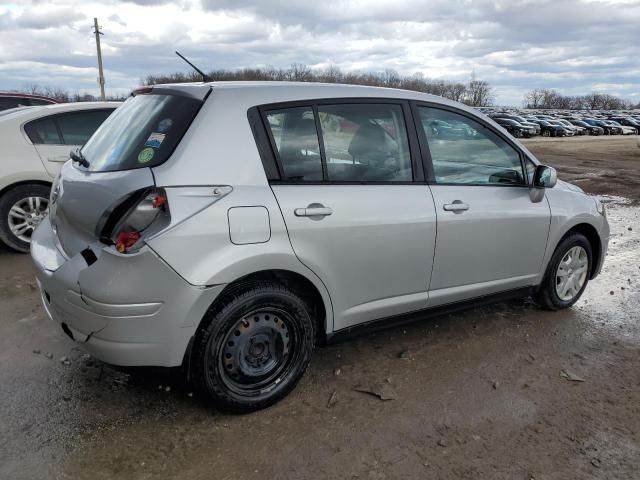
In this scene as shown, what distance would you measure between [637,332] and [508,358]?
1290mm

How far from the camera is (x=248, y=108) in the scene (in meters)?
2.91

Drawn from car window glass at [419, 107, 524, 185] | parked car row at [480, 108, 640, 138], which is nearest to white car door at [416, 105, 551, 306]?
car window glass at [419, 107, 524, 185]

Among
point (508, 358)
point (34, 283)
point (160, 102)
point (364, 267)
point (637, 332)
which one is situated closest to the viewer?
point (160, 102)

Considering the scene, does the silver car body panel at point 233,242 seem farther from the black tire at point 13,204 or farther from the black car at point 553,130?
the black car at point 553,130

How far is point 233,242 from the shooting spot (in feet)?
8.89

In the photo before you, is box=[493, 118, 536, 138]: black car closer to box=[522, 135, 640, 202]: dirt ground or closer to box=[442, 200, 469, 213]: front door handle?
box=[522, 135, 640, 202]: dirt ground

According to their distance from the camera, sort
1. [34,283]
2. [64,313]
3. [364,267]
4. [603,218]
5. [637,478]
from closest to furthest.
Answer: [637,478], [64,313], [364,267], [603,218], [34,283]

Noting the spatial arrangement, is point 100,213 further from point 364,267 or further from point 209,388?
point 364,267

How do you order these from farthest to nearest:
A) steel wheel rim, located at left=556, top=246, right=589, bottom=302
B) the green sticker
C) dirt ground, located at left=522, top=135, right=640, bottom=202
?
dirt ground, located at left=522, top=135, right=640, bottom=202, steel wheel rim, located at left=556, top=246, right=589, bottom=302, the green sticker

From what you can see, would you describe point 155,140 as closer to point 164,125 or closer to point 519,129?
point 164,125

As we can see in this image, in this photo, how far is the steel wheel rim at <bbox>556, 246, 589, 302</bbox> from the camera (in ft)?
14.9

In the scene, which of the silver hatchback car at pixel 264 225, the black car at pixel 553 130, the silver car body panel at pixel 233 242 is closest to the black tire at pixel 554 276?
the silver hatchback car at pixel 264 225

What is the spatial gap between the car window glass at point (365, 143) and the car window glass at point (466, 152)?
25 cm

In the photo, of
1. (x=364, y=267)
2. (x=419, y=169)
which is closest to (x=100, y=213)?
(x=364, y=267)
